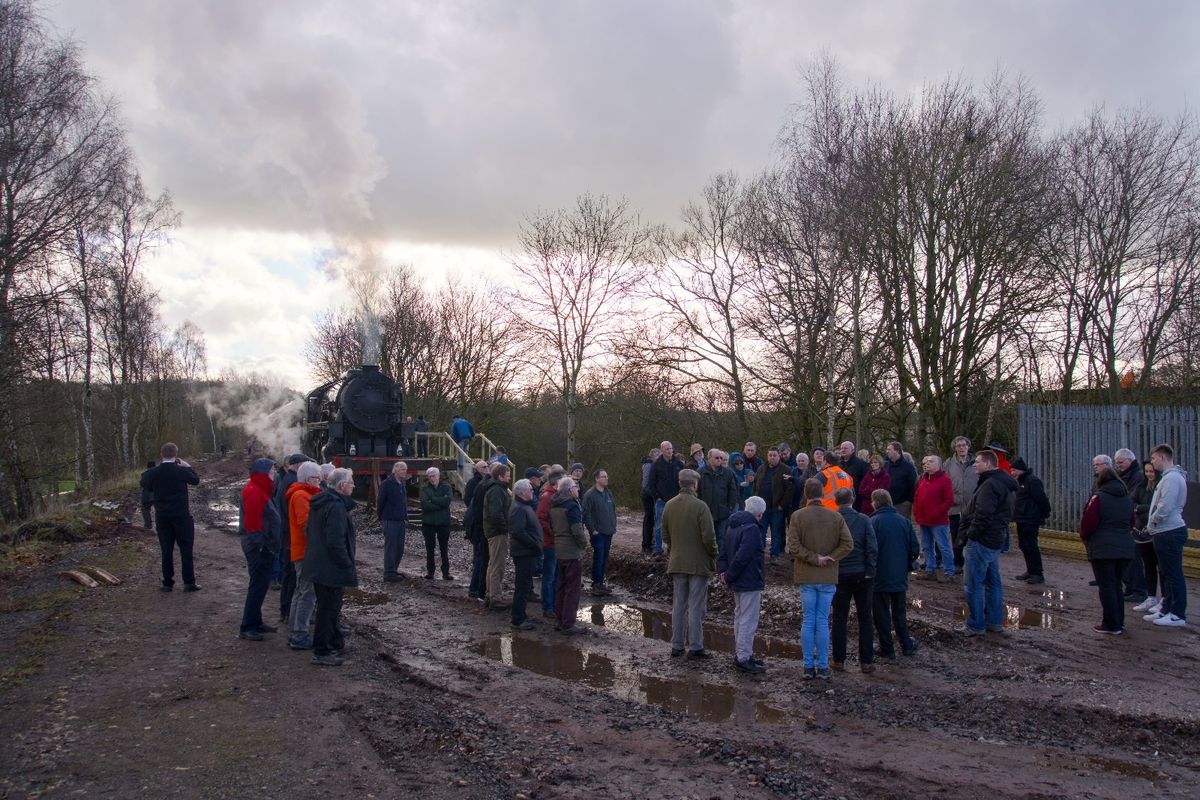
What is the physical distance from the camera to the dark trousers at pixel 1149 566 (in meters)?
10.2

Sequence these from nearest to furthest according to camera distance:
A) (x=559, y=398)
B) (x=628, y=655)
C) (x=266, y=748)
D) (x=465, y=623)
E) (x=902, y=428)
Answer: (x=266, y=748) → (x=628, y=655) → (x=465, y=623) → (x=902, y=428) → (x=559, y=398)

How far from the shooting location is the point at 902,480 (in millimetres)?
11516

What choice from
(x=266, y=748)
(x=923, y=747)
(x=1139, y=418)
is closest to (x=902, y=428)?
(x=1139, y=418)

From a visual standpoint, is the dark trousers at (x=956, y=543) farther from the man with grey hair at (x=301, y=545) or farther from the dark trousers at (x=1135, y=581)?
the man with grey hair at (x=301, y=545)

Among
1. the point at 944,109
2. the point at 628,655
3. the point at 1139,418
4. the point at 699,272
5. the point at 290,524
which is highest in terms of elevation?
the point at 944,109

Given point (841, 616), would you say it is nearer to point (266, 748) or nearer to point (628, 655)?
point (628, 655)

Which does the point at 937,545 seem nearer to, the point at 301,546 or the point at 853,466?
the point at 853,466

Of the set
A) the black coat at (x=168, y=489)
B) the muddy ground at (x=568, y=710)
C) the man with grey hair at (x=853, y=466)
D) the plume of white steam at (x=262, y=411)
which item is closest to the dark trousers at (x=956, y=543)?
the man with grey hair at (x=853, y=466)

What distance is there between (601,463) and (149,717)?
2577 cm

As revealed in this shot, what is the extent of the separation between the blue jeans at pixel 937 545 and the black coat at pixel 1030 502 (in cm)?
89

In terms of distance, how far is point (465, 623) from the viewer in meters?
9.70

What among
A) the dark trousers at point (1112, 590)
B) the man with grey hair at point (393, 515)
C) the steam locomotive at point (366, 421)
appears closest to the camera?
the dark trousers at point (1112, 590)

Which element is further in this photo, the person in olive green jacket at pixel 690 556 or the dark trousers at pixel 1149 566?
the dark trousers at pixel 1149 566

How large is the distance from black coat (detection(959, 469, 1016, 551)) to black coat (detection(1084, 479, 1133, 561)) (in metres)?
→ 1.01
